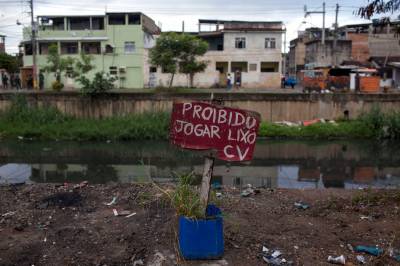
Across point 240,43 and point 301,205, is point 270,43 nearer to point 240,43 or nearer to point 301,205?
point 240,43

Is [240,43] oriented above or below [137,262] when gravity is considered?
above

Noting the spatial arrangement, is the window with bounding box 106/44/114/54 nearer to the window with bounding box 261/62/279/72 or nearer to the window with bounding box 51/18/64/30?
the window with bounding box 51/18/64/30

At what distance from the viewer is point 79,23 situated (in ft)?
128

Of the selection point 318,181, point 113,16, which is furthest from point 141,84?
point 318,181

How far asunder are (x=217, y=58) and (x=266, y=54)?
4551 millimetres

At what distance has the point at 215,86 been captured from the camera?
3862 cm

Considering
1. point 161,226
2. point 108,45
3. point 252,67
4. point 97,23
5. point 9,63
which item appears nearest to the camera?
point 161,226

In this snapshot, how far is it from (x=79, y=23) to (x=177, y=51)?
1411 centimetres

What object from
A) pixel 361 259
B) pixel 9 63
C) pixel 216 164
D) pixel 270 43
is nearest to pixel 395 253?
pixel 361 259

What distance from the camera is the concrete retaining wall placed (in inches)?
915

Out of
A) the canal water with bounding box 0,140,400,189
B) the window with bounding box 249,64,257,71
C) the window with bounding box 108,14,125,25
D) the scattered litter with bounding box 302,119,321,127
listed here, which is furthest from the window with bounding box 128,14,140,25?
the scattered litter with bounding box 302,119,321,127

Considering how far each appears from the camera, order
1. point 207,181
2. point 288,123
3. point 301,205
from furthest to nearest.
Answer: point 288,123
point 301,205
point 207,181

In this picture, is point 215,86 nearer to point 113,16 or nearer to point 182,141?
point 113,16

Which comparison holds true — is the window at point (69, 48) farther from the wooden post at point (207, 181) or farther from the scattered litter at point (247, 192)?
the wooden post at point (207, 181)
